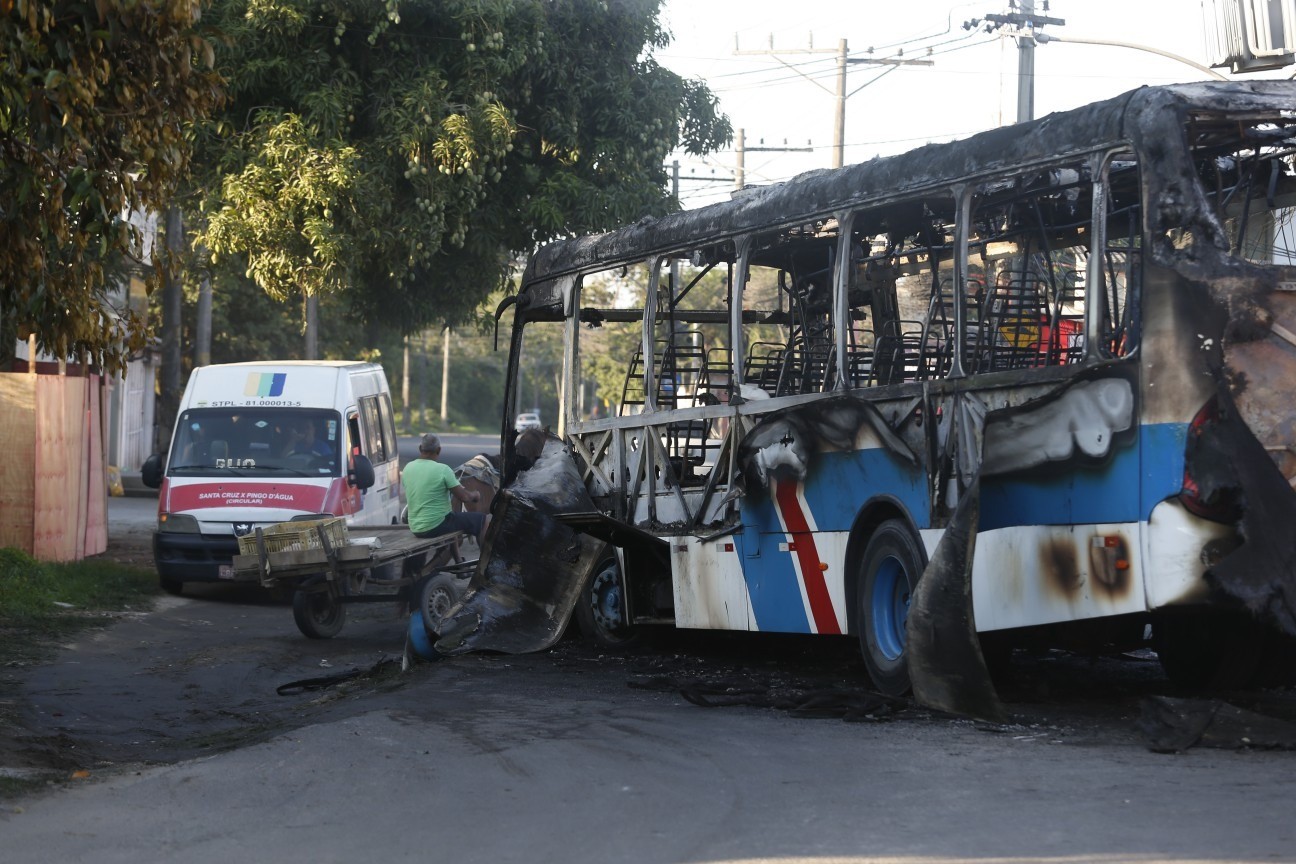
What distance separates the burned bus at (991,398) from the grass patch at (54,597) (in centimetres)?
509

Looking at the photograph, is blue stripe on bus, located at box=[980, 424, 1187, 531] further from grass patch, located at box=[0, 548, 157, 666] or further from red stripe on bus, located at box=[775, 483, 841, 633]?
grass patch, located at box=[0, 548, 157, 666]

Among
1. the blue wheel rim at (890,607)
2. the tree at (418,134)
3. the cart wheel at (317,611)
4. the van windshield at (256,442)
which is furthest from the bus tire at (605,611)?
the tree at (418,134)

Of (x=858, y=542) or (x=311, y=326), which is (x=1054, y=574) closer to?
(x=858, y=542)

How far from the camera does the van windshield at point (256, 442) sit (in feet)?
59.3

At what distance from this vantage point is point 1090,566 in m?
7.53

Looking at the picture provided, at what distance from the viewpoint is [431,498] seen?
48.9 ft

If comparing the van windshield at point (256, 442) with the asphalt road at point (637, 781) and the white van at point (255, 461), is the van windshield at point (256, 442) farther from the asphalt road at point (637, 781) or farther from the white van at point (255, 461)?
the asphalt road at point (637, 781)

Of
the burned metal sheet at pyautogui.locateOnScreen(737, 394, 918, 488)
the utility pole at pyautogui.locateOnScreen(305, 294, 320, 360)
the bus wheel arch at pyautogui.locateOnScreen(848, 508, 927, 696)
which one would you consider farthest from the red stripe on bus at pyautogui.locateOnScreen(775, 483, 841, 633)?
the utility pole at pyautogui.locateOnScreen(305, 294, 320, 360)

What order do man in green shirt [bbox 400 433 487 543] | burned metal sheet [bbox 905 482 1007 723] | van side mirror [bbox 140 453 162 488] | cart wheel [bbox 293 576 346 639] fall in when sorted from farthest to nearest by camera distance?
van side mirror [bbox 140 453 162 488] → man in green shirt [bbox 400 433 487 543] → cart wheel [bbox 293 576 346 639] → burned metal sheet [bbox 905 482 1007 723]

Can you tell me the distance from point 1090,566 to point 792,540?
2888 mm

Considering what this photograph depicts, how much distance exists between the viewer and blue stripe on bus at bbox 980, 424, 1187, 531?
719 centimetres

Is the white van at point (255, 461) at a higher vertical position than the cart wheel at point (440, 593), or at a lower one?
higher

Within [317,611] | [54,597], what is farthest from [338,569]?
[54,597]

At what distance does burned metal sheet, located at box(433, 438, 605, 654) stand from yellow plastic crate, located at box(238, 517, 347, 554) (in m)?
2.54
